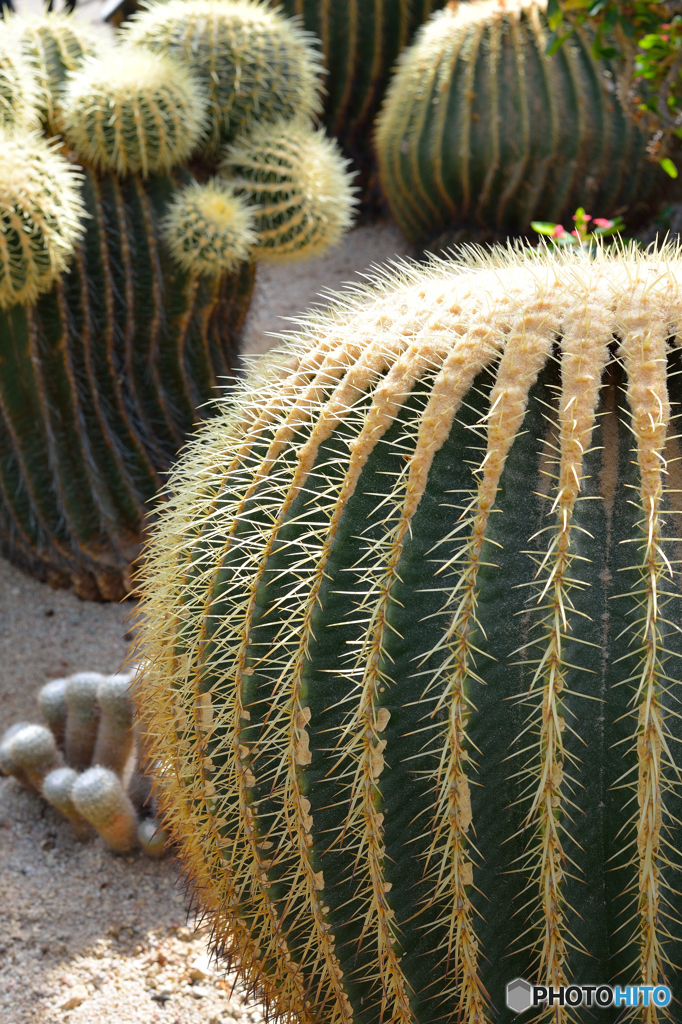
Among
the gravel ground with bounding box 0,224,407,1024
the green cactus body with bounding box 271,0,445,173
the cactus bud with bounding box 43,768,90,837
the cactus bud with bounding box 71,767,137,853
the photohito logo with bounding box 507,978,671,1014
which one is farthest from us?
the green cactus body with bounding box 271,0,445,173

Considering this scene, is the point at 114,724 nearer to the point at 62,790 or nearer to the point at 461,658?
the point at 62,790

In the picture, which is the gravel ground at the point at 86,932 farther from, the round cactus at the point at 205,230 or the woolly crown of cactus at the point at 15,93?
the woolly crown of cactus at the point at 15,93

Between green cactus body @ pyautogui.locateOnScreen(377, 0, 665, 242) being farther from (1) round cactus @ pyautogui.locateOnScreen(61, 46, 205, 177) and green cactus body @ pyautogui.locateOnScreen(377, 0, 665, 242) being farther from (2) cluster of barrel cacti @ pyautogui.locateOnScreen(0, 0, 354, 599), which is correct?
(1) round cactus @ pyautogui.locateOnScreen(61, 46, 205, 177)

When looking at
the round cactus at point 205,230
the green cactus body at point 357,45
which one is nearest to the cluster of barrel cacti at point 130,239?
the round cactus at point 205,230

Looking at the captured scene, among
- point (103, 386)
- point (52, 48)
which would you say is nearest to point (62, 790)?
point (103, 386)

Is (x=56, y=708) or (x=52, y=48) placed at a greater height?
(x=52, y=48)

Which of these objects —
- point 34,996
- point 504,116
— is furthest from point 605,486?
point 504,116

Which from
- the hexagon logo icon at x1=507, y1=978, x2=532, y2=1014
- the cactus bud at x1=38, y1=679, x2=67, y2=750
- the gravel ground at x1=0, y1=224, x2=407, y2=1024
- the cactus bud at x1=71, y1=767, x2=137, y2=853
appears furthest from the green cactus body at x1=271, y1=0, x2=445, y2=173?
the hexagon logo icon at x1=507, y1=978, x2=532, y2=1014
